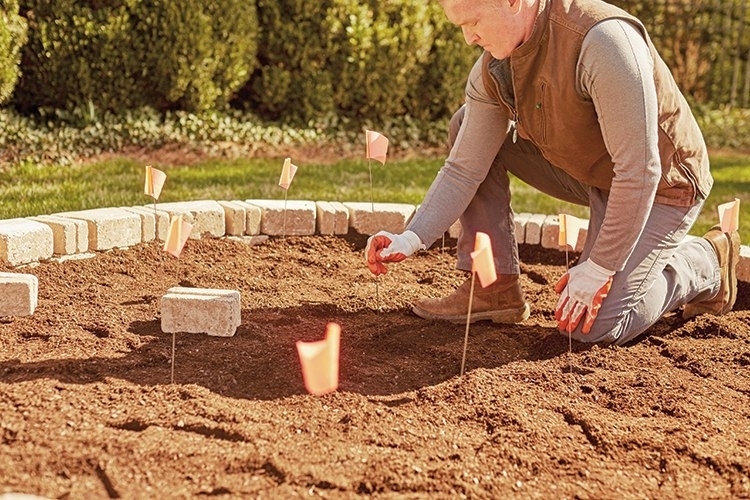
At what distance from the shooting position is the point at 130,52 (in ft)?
24.5

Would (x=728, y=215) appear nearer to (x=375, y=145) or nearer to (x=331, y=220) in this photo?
(x=375, y=145)

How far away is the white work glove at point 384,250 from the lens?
3.56 meters

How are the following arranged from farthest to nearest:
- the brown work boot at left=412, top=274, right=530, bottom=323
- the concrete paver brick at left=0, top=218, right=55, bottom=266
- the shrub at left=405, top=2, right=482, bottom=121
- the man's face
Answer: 1. the shrub at left=405, top=2, right=482, bottom=121
2. the concrete paver brick at left=0, top=218, right=55, bottom=266
3. the brown work boot at left=412, top=274, right=530, bottom=323
4. the man's face

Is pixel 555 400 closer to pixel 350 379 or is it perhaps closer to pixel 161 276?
pixel 350 379

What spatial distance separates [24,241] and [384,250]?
1.57m

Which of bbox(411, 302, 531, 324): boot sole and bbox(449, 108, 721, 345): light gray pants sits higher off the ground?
bbox(449, 108, 721, 345): light gray pants

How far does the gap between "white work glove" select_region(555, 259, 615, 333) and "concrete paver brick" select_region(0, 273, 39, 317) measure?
1.79 meters

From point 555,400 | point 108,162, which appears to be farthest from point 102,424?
point 108,162

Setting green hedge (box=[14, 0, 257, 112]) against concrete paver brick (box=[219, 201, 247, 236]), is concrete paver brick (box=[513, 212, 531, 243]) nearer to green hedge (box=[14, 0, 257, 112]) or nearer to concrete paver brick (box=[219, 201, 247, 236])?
concrete paver brick (box=[219, 201, 247, 236])

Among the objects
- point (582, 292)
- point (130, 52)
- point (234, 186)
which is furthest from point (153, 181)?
point (130, 52)

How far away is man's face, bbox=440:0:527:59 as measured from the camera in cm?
311

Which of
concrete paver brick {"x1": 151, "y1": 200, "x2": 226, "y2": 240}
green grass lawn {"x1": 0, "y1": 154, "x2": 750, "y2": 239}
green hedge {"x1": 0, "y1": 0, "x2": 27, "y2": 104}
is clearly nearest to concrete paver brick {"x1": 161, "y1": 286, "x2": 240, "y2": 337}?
concrete paver brick {"x1": 151, "y1": 200, "x2": 226, "y2": 240}

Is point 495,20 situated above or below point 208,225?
above

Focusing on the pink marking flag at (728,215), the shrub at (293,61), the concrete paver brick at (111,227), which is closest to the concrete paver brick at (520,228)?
the pink marking flag at (728,215)
